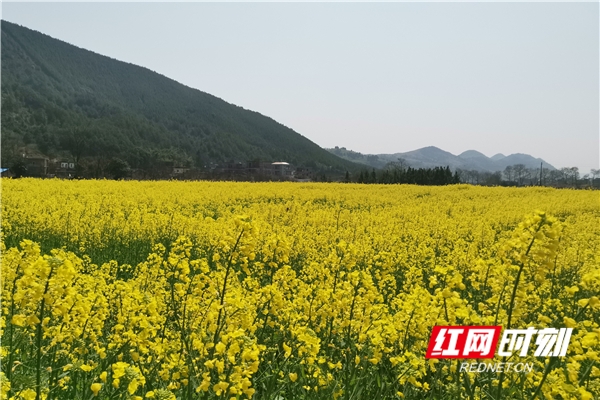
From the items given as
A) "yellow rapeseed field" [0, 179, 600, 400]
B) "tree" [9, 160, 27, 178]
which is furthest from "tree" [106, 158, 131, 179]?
"yellow rapeseed field" [0, 179, 600, 400]

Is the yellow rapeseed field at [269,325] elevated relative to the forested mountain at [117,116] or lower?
lower

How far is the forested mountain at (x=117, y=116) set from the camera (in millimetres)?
86500

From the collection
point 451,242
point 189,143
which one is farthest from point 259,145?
point 451,242

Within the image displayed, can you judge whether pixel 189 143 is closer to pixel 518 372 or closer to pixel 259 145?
pixel 259 145

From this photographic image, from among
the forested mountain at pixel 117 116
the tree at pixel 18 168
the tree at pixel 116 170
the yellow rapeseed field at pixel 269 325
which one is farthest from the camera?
the forested mountain at pixel 117 116

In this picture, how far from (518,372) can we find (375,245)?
7407mm

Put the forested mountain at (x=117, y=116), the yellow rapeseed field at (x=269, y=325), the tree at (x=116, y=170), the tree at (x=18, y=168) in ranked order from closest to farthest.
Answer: the yellow rapeseed field at (x=269, y=325)
the tree at (x=18, y=168)
the tree at (x=116, y=170)
the forested mountain at (x=117, y=116)

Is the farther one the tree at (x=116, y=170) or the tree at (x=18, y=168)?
the tree at (x=116, y=170)

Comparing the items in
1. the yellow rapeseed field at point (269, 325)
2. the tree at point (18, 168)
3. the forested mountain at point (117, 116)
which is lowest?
the yellow rapeseed field at point (269, 325)

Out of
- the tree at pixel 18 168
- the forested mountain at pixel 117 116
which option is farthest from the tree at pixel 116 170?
the forested mountain at pixel 117 116

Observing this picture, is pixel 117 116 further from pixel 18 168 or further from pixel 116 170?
pixel 18 168

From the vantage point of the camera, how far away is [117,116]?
124000mm

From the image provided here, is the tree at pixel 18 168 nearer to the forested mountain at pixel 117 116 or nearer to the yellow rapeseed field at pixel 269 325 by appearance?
the forested mountain at pixel 117 116

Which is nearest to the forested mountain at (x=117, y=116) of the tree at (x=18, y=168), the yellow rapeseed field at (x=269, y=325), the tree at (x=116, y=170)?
the tree at (x=116, y=170)
